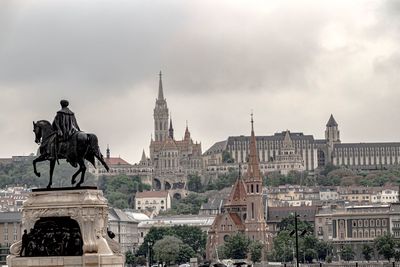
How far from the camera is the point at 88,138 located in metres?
38.7

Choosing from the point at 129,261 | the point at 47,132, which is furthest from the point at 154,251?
the point at 47,132

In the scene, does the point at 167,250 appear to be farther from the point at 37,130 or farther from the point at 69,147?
the point at 69,147

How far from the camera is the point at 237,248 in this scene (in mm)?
177750

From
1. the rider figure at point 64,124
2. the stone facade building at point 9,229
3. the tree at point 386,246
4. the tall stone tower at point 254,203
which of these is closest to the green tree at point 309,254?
the tree at point 386,246

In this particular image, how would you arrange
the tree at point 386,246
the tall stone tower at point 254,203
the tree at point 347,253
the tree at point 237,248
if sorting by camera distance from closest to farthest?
the tree at point 386,246, the tree at point 237,248, the tree at point 347,253, the tall stone tower at point 254,203

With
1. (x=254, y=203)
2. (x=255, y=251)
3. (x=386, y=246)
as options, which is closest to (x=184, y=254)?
(x=255, y=251)

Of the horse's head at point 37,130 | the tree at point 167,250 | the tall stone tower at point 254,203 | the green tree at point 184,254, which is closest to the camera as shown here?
the horse's head at point 37,130

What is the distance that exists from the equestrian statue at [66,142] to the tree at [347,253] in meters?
147

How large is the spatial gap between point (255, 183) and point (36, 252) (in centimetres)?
15863

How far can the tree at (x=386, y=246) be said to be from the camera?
6309 inches

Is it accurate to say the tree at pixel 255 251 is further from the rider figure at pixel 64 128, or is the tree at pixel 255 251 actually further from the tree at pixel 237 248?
the rider figure at pixel 64 128

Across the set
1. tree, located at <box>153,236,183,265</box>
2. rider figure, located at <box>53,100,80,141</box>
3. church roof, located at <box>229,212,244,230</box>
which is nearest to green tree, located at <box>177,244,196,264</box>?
tree, located at <box>153,236,183,265</box>

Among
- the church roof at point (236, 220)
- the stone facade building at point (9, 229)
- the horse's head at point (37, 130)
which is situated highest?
the church roof at point (236, 220)

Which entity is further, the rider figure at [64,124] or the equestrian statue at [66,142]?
the rider figure at [64,124]
